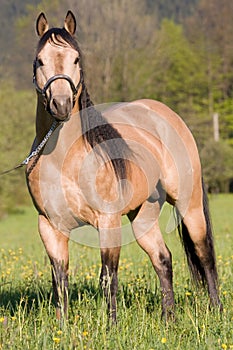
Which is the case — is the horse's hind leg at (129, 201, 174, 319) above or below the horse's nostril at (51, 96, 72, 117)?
below

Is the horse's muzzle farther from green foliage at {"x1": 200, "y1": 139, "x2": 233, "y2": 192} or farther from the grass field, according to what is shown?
green foliage at {"x1": 200, "y1": 139, "x2": 233, "y2": 192}

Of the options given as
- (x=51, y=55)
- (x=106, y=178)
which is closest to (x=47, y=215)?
Answer: (x=106, y=178)

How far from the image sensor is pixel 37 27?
428cm

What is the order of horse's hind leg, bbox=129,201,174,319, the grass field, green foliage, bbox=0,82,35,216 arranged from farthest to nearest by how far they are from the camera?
green foliage, bbox=0,82,35,216
horse's hind leg, bbox=129,201,174,319
the grass field

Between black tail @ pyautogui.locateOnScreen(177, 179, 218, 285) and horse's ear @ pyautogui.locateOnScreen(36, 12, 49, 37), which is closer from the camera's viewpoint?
horse's ear @ pyautogui.locateOnScreen(36, 12, 49, 37)

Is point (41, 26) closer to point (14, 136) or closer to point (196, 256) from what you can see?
point (196, 256)

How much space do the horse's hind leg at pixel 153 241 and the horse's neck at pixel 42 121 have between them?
161cm

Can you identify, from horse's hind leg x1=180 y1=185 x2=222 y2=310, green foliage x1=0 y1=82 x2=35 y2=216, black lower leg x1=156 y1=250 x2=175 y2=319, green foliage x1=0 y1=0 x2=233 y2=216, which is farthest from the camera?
green foliage x1=0 y1=0 x2=233 y2=216

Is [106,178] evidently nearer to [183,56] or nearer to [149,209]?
[149,209]

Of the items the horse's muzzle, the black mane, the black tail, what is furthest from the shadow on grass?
the horse's muzzle

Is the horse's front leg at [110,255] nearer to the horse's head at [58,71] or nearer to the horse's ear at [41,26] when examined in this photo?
the horse's head at [58,71]

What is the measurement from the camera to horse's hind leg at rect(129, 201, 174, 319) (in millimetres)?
5488

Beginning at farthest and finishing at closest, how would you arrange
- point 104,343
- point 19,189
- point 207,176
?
point 207,176 → point 19,189 → point 104,343

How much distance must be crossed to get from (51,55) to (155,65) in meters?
42.3
